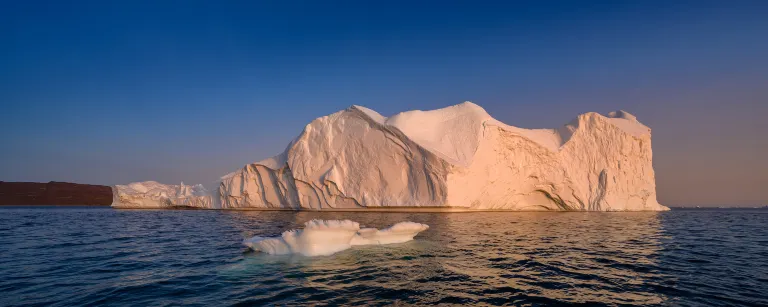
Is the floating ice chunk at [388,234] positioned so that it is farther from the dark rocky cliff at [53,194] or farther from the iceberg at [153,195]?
the dark rocky cliff at [53,194]

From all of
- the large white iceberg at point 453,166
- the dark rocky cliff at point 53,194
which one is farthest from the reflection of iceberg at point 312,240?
the dark rocky cliff at point 53,194

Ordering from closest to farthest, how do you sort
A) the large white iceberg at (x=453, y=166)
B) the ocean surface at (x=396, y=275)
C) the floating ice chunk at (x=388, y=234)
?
the ocean surface at (x=396, y=275)
the floating ice chunk at (x=388, y=234)
the large white iceberg at (x=453, y=166)

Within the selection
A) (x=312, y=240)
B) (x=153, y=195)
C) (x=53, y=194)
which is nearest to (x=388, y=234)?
(x=312, y=240)

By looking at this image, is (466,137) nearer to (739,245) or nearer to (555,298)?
(739,245)

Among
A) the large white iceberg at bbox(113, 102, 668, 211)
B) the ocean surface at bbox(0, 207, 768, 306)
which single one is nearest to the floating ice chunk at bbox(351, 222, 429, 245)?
the ocean surface at bbox(0, 207, 768, 306)

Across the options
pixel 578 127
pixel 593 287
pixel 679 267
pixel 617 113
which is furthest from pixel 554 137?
pixel 593 287

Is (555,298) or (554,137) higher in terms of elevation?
(554,137)
